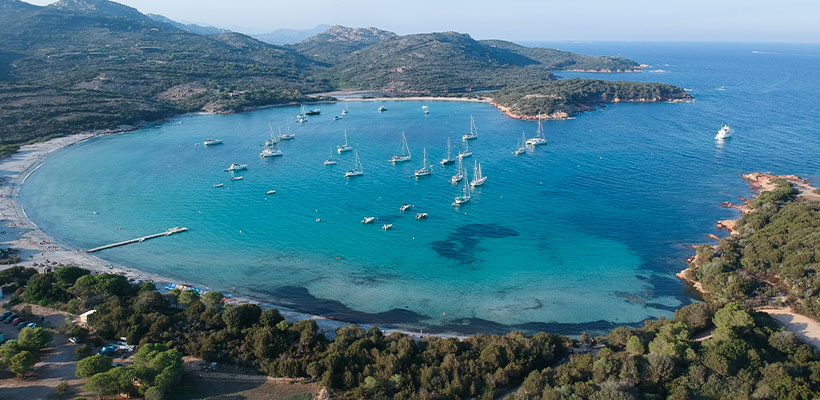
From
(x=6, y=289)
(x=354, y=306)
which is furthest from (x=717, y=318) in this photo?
(x=6, y=289)

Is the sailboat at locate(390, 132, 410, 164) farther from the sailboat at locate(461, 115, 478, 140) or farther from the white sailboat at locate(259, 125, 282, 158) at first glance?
the white sailboat at locate(259, 125, 282, 158)

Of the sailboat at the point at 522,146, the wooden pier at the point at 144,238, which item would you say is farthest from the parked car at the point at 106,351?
the sailboat at the point at 522,146

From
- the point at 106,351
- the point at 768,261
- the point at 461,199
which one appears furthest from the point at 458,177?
the point at 106,351

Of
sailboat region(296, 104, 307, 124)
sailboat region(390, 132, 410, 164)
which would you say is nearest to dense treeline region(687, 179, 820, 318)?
sailboat region(390, 132, 410, 164)

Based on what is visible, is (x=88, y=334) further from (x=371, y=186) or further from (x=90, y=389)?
(x=371, y=186)

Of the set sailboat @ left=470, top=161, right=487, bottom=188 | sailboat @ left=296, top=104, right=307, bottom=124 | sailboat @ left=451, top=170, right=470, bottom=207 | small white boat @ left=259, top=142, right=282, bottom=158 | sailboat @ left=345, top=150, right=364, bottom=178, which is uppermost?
sailboat @ left=296, top=104, right=307, bottom=124
